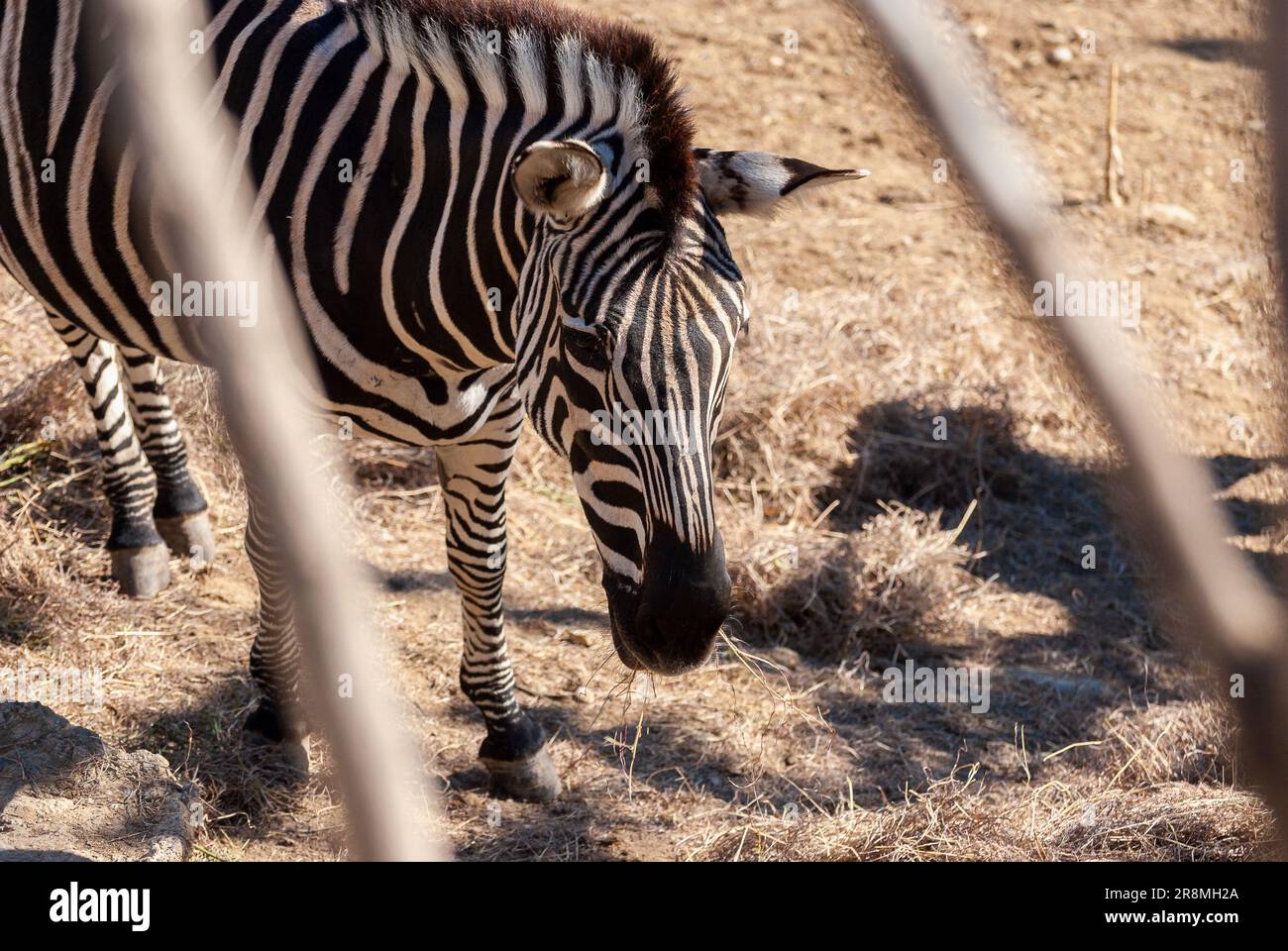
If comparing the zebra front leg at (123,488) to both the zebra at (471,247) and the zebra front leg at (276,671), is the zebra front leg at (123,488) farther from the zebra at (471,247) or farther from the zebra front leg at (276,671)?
the zebra front leg at (276,671)

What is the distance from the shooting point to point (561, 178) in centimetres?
267

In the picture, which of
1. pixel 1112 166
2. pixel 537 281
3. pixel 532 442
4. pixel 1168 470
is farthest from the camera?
pixel 1112 166

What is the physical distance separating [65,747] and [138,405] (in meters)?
1.86

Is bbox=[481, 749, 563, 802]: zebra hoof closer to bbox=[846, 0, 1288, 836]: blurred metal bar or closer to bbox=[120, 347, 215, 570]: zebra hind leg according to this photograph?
bbox=[120, 347, 215, 570]: zebra hind leg

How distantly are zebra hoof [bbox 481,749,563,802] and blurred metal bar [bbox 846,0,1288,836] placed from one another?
11.1 feet

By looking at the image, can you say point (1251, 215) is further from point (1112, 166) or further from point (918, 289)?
point (1112, 166)

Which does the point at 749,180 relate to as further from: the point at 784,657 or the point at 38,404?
the point at 38,404

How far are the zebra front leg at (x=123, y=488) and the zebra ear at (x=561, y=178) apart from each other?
2740 millimetres

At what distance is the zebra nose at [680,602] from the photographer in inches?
99.7

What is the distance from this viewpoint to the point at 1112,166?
8.83m

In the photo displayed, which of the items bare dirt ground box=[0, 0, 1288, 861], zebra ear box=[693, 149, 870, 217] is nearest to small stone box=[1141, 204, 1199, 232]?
bare dirt ground box=[0, 0, 1288, 861]

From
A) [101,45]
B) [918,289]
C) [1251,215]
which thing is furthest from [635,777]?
[918,289]

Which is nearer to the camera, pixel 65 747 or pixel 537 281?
pixel 537 281

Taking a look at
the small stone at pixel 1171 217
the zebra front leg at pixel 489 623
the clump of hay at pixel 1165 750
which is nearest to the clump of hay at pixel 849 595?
the clump of hay at pixel 1165 750
